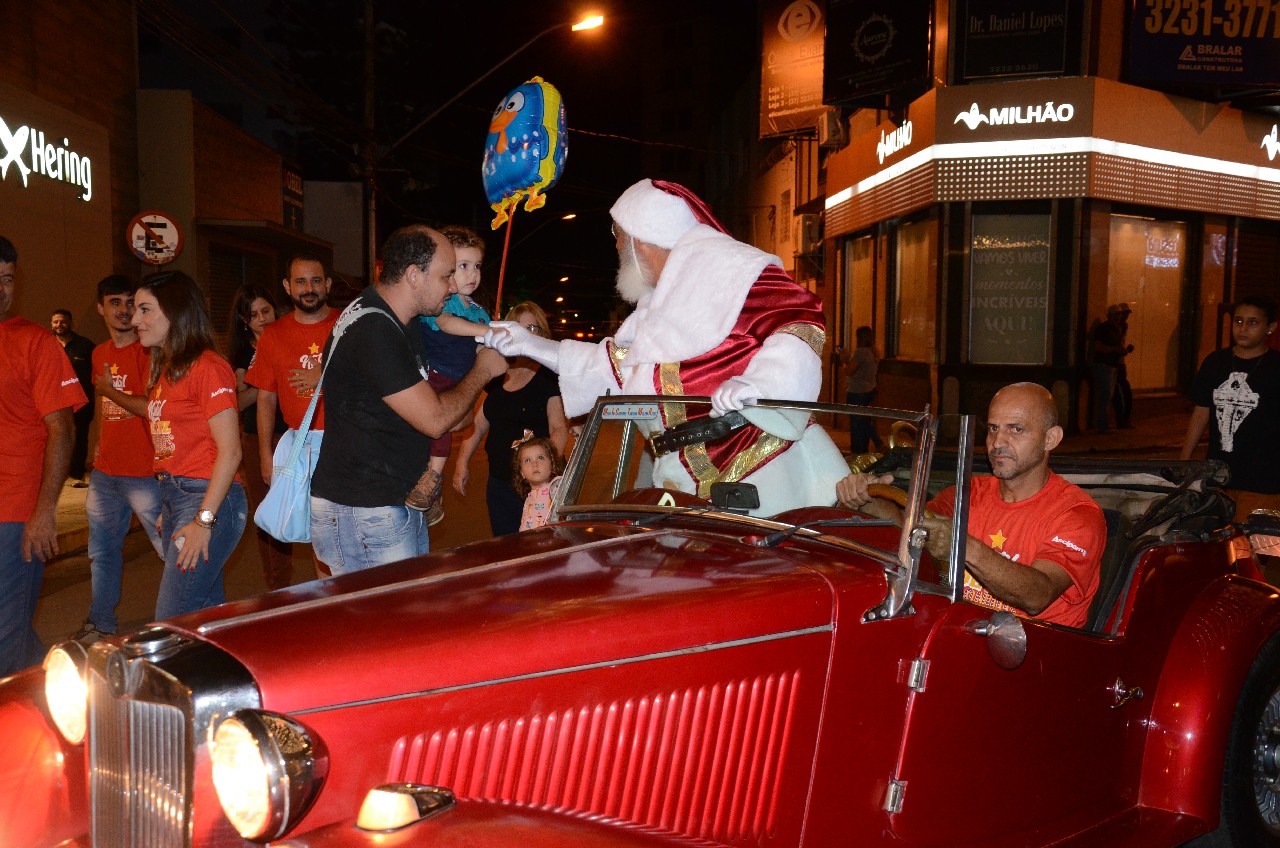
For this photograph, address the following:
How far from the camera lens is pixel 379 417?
3822 millimetres

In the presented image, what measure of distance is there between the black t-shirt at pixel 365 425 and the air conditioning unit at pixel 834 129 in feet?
58.2

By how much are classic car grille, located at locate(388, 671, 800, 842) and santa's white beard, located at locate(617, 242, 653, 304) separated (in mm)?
2196

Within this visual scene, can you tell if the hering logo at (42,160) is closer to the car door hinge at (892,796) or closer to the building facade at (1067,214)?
the building facade at (1067,214)

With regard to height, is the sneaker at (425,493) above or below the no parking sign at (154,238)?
below

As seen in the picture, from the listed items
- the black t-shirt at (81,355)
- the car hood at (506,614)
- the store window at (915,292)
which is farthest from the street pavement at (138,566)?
the store window at (915,292)

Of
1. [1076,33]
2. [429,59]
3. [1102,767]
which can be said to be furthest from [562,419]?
[429,59]

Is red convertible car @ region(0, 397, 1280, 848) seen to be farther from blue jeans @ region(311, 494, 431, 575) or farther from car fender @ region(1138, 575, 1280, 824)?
blue jeans @ region(311, 494, 431, 575)

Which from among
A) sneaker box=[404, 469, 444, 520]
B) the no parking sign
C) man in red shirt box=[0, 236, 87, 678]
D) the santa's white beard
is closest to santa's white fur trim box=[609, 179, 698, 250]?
the santa's white beard

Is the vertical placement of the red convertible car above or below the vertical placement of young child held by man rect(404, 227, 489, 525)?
below

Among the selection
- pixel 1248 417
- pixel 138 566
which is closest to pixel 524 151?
pixel 1248 417

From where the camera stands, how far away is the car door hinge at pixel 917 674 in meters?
2.62

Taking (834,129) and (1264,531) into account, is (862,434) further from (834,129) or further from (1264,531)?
(834,129)

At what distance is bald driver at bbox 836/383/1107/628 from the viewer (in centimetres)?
302

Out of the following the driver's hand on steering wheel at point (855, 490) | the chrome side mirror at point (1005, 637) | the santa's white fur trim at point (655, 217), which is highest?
the santa's white fur trim at point (655, 217)
